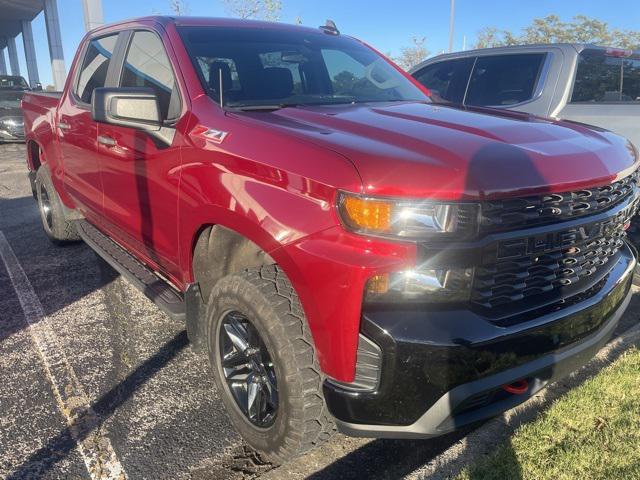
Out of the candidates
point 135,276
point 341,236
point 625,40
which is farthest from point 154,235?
point 625,40

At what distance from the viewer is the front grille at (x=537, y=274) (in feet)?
6.16

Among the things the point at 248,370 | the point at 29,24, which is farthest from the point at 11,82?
the point at 29,24

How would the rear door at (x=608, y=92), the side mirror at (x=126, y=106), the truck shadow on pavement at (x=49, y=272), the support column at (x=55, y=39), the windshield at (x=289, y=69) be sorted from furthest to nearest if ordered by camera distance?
the support column at (x=55, y=39) → the rear door at (x=608, y=92) → the truck shadow on pavement at (x=49, y=272) → the windshield at (x=289, y=69) → the side mirror at (x=126, y=106)

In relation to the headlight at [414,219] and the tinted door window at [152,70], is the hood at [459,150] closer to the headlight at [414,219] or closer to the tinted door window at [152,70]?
the headlight at [414,219]

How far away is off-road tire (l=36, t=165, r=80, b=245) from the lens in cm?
507

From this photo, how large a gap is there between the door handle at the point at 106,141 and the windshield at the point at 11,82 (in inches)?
648

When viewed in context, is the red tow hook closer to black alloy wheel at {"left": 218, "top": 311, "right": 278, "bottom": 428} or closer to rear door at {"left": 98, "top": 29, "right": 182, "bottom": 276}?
black alloy wheel at {"left": 218, "top": 311, "right": 278, "bottom": 428}

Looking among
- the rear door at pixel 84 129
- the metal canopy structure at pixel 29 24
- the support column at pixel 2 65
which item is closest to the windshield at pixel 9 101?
the metal canopy structure at pixel 29 24

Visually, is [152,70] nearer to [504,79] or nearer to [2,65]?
[504,79]

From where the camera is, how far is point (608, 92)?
17.4 ft

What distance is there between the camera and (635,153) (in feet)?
8.61

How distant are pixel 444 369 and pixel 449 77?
184 inches

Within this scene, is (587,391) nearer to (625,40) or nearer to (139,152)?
(139,152)

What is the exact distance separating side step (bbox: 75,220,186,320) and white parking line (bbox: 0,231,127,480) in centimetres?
61
